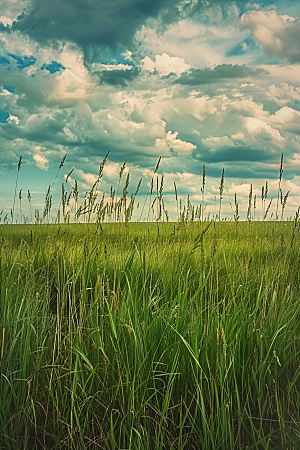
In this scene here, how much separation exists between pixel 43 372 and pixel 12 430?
32 centimetres

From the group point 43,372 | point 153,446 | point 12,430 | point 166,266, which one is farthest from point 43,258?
point 153,446

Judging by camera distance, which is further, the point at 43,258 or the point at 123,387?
the point at 43,258

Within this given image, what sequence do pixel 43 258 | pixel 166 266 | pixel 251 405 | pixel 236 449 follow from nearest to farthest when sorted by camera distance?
pixel 236 449
pixel 251 405
pixel 166 266
pixel 43 258

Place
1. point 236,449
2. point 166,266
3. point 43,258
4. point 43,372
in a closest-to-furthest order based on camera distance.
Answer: point 236,449
point 43,372
point 166,266
point 43,258

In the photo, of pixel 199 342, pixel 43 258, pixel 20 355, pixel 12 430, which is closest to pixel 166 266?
pixel 43 258

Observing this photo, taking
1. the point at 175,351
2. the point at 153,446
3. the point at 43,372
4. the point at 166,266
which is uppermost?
the point at 166,266

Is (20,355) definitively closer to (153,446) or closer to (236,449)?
(153,446)

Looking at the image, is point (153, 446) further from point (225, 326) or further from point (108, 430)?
point (225, 326)

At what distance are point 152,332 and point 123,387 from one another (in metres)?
0.31

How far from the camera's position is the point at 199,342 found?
75.6 inches

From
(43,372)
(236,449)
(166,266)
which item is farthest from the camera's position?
(166,266)

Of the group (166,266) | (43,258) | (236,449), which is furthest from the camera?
(43,258)

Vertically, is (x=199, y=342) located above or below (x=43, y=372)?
above

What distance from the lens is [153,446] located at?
160cm
